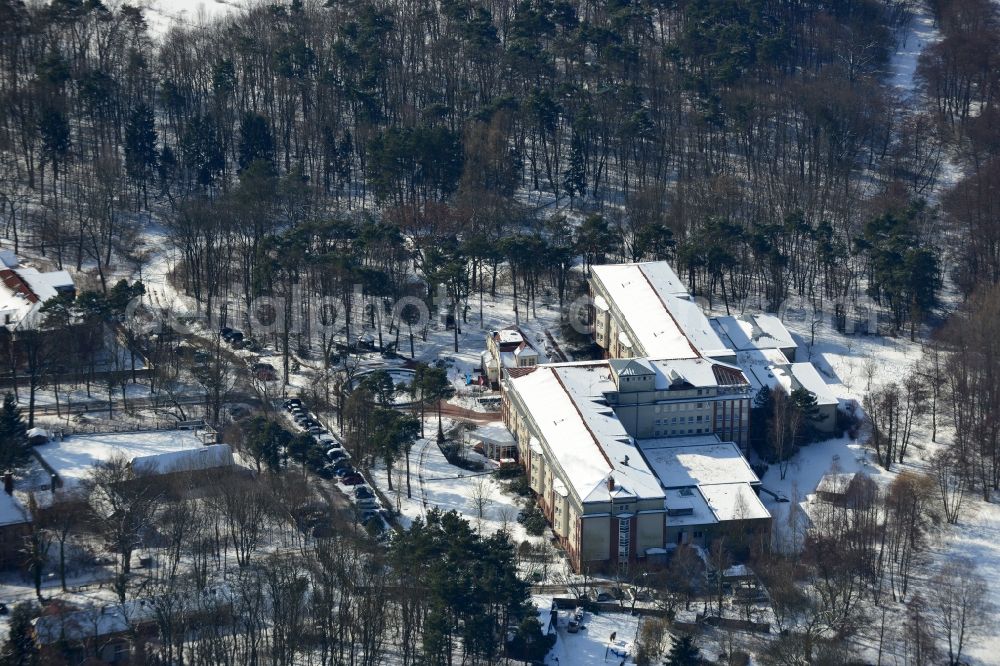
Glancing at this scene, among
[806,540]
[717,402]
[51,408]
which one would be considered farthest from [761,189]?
[51,408]

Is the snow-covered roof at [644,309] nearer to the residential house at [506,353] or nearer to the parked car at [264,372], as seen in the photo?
the residential house at [506,353]

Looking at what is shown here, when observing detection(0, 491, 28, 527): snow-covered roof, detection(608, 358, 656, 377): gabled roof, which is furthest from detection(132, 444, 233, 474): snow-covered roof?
detection(608, 358, 656, 377): gabled roof

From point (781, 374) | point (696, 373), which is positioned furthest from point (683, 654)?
point (781, 374)

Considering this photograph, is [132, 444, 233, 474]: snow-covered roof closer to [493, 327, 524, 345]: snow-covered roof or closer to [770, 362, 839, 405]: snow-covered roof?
[493, 327, 524, 345]: snow-covered roof

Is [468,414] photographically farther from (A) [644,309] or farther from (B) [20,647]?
(B) [20,647]

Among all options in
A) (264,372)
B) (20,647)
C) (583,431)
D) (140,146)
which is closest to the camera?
(20,647)

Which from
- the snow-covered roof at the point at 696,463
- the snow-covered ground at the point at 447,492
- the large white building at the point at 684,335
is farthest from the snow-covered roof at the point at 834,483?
the snow-covered ground at the point at 447,492

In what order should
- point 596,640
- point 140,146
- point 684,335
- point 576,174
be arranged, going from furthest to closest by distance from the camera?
point 576,174 < point 140,146 < point 684,335 < point 596,640
